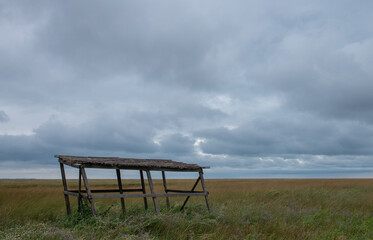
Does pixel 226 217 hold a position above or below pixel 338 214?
above

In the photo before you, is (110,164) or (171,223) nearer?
(171,223)

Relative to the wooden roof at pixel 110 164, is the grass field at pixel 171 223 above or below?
below

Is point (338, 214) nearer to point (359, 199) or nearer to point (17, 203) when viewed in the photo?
point (359, 199)

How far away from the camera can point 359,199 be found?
63.0 feet

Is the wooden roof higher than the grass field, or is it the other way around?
the wooden roof

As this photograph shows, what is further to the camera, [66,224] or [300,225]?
[300,225]

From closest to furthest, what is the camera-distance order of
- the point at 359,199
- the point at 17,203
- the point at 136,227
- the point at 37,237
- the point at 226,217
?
the point at 37,237
the point at 136,227
the point at 226,217
the point at 17,203
the point at 359,199

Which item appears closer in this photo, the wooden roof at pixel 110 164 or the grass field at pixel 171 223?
the grass field at pixel 171 223

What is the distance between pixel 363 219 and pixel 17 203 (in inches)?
619

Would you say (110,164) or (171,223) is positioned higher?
(110,164)

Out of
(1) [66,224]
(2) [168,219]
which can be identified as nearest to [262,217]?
(2) [168,219]

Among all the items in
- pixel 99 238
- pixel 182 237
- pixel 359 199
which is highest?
pixel 99 238

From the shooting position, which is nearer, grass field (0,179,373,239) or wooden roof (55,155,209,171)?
grass field (0,179,373,239)

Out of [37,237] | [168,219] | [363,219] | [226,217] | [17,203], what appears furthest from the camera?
[363,219]
